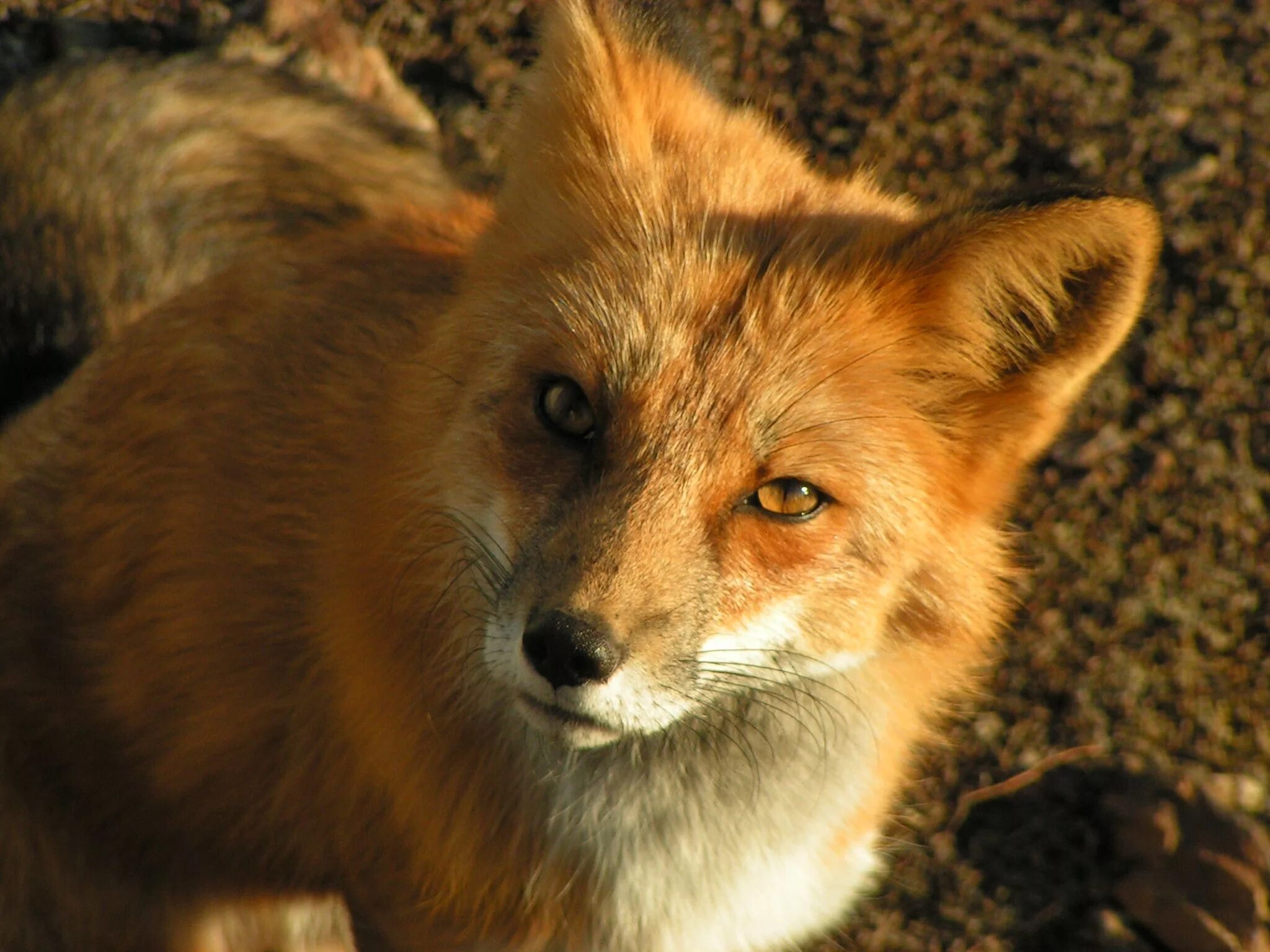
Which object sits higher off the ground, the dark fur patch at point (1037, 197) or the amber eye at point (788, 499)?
the dark fur patch at point (1037, 197)

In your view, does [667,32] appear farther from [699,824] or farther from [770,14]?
[770,14]

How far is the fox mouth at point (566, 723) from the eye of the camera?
6.32ft

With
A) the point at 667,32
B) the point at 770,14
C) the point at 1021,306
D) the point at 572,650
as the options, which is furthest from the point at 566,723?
the point at 770,14

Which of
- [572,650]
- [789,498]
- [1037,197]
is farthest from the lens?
[789,498]

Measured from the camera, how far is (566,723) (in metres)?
1.95

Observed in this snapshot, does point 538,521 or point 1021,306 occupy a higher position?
point 1021,306

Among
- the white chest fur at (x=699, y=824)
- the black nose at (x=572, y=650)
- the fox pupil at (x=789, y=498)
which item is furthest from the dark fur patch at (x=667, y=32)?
the white chest fur at (x=699, y=824)

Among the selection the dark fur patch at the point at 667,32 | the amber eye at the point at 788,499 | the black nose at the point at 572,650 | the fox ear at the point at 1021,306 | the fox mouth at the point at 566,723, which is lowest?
the fox mouth at the point at 566,723

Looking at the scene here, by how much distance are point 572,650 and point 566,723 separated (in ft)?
0.78

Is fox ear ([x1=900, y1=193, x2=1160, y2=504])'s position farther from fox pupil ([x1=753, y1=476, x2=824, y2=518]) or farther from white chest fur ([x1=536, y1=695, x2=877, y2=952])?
white chest fur ([x1=536, y1=695, x2=877, y2=952])

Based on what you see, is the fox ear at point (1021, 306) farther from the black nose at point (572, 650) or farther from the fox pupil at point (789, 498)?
the black nose at point (572, 650)

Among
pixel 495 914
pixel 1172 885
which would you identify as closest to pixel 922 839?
pixel 1172 885

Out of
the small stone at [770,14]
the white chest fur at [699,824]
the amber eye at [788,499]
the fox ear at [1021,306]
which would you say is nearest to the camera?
the fox ear at [1021,306]

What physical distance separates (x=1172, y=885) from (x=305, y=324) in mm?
2921
